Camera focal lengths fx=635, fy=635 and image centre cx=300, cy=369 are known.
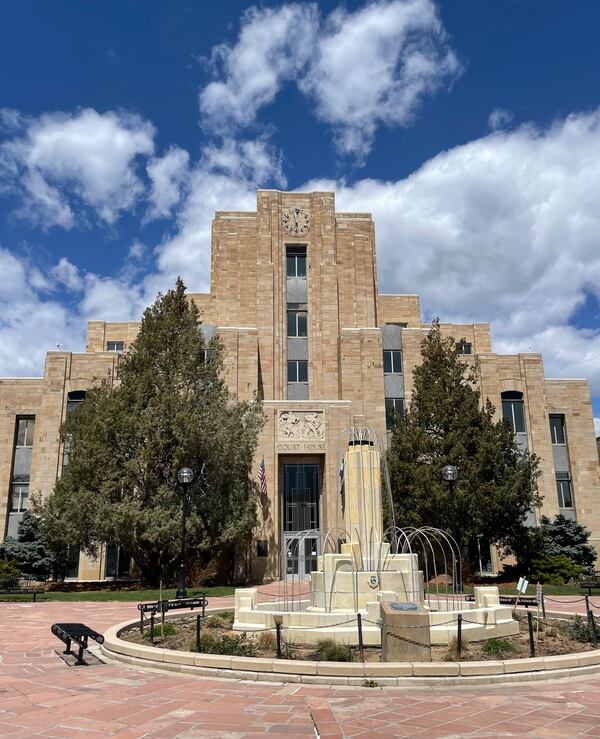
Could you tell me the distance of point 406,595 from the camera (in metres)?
14.0

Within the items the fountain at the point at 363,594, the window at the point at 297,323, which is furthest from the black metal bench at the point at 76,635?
the window at the point at 297,323

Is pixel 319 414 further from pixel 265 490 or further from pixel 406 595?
pixel 406 595

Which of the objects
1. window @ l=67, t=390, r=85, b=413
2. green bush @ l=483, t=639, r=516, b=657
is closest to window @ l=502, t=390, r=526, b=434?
window @ l=67, t=390, r=85, b=413

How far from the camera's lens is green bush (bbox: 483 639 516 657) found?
10.6 m

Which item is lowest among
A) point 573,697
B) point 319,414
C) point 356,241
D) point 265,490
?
point 573,697

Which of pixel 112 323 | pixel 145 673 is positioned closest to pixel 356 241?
pixel 112 323

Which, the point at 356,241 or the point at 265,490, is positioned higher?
the point at 356,241

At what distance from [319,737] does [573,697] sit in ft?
12.3

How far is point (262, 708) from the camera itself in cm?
760

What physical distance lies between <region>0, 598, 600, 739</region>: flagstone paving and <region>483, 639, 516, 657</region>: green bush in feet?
5.47

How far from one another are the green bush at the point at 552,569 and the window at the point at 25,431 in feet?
95.8

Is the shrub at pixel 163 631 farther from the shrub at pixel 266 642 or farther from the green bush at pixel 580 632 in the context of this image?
the green bush at pixel 580 632

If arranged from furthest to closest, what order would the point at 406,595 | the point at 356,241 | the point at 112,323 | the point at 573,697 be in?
the point at 112,323 → the point at 356,241 → the point at 406,595 → the point at 573,697

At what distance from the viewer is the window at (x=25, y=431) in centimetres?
3881
